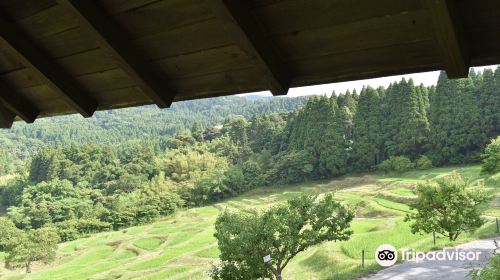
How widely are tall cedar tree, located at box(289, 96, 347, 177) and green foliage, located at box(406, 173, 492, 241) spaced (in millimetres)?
27397

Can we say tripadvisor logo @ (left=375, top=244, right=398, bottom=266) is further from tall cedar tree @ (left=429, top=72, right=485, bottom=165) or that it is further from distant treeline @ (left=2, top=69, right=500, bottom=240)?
tall cedar tree @ (left=429, top=72, right=485, bottom=165)

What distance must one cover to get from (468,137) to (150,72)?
40.2 m

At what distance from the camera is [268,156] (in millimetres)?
53531

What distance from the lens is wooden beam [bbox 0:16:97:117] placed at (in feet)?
5.54

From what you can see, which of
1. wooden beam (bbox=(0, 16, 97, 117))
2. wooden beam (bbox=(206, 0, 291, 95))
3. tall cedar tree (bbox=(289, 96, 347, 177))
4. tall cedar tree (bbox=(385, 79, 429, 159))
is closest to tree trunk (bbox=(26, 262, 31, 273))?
tall cedar tree (bbox=(289, 96, 347, 177))

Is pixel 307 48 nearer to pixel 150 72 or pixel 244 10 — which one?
pixel 244 10

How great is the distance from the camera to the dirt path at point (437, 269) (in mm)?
12273

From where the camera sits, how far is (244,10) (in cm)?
127

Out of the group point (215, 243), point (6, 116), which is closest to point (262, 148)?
point (215, 243)

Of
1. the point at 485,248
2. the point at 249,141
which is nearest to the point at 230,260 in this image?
the point at 485,248

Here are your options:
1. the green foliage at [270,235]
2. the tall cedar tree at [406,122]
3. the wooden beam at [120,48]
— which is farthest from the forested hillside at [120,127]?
the wooden beam at [120,48]

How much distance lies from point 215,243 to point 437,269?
17395 millimetres

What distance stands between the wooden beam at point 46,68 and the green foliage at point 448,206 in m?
15.2

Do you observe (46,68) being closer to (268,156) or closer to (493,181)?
(493,181)
